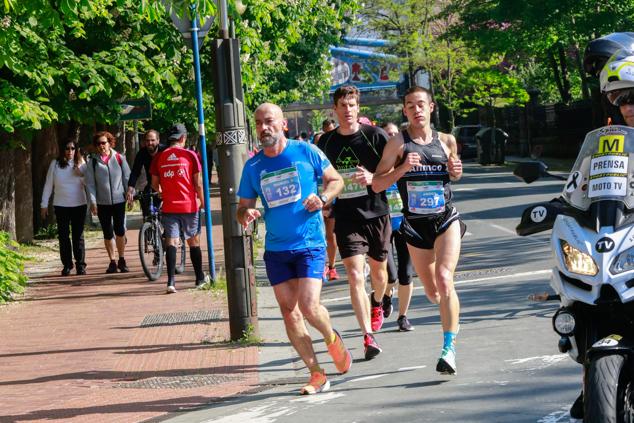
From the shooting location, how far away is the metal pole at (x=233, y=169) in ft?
33.8

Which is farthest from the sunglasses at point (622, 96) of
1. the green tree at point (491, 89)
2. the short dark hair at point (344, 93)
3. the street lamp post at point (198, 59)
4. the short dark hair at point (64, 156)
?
the green tree at point (491, 89)

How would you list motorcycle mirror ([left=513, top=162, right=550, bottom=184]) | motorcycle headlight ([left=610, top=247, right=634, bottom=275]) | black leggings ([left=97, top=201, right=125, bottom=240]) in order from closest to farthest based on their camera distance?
motorcycle headlight ([left=610, top=247, right=634, bottom=275])
motorcycle mirror ([left=513, top=162, right=550, bottom=184])
black leggings ([left=97, top=201, right=125, bottom=240])

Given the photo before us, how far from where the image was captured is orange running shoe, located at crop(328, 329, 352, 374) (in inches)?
325

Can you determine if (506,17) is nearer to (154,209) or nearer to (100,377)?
(154,209)

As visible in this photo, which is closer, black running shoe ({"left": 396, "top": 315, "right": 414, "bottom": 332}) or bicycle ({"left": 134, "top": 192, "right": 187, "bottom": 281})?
black running shoe ({"left": 396, "top": 315, "right": 414, "bottom": 332})

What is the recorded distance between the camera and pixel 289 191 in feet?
26.1

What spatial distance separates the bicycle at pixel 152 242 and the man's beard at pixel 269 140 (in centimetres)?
809

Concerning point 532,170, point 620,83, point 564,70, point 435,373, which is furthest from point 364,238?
point 564,70

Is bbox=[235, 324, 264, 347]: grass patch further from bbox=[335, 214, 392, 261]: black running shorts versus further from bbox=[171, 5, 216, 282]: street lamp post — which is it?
bbox=[171, 5, 216, 282]: street lamp post

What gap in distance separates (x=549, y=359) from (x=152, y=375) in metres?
3.04

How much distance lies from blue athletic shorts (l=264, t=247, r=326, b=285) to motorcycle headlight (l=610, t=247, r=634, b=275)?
309 centimetres

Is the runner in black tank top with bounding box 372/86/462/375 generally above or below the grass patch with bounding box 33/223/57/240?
above

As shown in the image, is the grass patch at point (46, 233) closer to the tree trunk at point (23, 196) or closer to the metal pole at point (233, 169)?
the tree trunk at point (23, 196)

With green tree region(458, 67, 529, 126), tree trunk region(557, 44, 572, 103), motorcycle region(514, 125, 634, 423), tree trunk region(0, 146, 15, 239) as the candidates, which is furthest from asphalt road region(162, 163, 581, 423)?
green tree region(458, 67, 529, 126)
